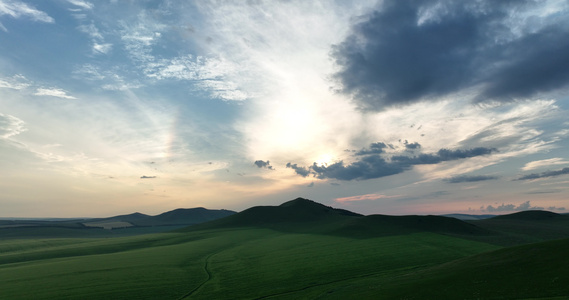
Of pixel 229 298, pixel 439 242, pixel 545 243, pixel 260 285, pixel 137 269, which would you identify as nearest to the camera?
pixel 545 243

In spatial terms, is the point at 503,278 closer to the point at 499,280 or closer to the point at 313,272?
the point at 499,280

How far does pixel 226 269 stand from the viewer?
83250mm

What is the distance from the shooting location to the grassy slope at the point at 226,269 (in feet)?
207

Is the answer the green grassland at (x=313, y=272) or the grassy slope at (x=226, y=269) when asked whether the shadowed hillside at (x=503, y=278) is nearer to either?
the green grassland at (x=313, y=272)

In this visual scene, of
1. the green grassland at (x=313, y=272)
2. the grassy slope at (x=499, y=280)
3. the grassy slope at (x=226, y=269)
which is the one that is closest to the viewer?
the grassy slope at (x=499, y=280)

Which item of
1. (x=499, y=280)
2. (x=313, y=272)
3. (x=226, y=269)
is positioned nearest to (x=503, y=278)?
(x=499, y=280)

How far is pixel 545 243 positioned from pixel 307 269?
48.0 m

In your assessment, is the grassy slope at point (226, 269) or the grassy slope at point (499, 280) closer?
the grassy slope at point (499, 280)

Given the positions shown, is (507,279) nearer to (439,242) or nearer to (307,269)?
(307,269)

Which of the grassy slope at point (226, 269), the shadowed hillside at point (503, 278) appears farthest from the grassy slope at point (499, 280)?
the grassy slope at point (226, 269)

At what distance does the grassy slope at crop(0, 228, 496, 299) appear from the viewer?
63.2 meters

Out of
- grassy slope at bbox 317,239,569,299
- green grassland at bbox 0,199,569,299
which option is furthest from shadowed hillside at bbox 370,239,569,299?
green grassland at bbox 0,199,569,299

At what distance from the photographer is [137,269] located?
83.8 m

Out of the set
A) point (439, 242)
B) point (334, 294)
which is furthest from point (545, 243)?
point (439, 242)
